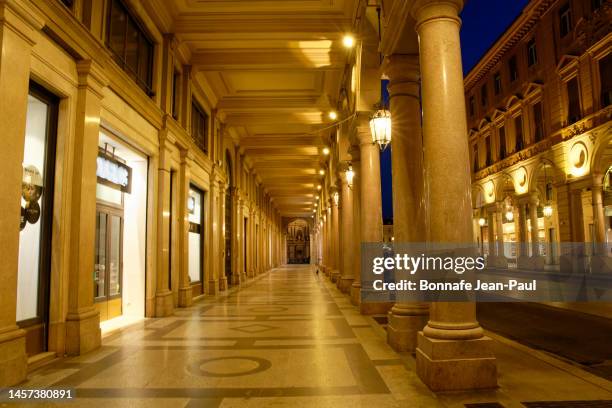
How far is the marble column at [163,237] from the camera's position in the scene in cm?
1063

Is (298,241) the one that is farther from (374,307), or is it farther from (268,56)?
(374,307)

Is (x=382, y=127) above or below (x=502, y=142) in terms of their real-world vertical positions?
below

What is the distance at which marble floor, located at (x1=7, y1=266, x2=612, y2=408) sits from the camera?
440 cm

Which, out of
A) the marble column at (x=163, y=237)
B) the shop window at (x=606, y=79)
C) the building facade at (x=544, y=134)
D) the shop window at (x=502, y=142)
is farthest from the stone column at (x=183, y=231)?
the shop window at (x=502, y=142)

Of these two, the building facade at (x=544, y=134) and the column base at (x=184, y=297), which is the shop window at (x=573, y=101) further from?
the column base at (x=184, y=297)

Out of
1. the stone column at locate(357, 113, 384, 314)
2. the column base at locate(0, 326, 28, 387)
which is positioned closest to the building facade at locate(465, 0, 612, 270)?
A: the stone column at locate(357, 113, 384, 314)

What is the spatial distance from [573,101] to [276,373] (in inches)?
929

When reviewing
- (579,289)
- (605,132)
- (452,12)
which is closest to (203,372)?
(452,12)

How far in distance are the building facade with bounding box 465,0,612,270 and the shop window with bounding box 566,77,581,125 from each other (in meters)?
0.05

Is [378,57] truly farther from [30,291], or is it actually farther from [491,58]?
[491,58]

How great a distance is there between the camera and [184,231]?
1253 centimetres

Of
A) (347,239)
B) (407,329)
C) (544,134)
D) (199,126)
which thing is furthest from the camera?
(544,134)

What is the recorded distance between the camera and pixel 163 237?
10.9 m

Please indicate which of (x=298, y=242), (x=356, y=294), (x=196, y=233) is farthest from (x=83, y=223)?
(x=298, y=242)
